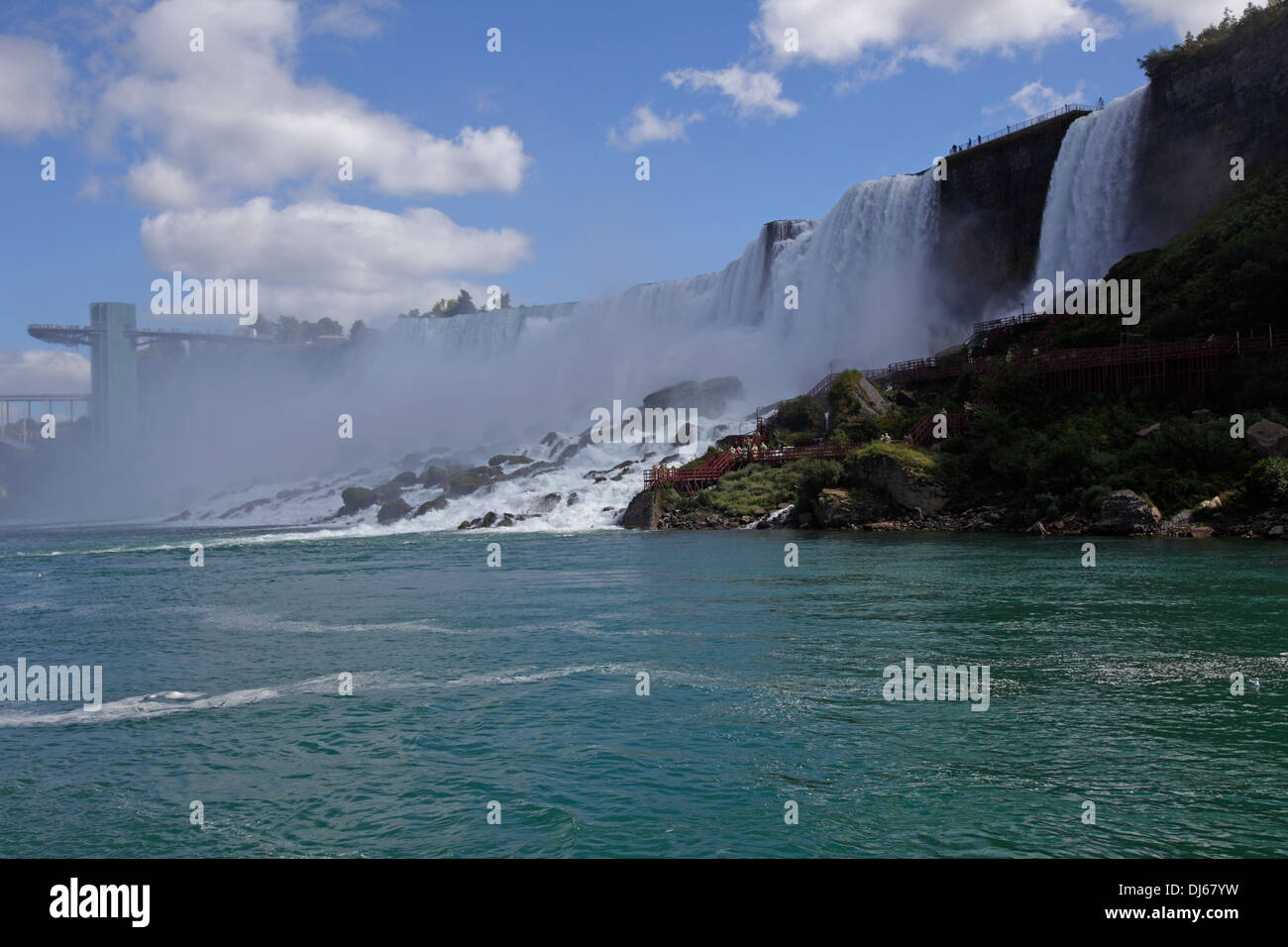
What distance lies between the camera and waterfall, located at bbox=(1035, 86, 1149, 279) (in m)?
43.9

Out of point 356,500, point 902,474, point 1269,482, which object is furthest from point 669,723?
point 356,500

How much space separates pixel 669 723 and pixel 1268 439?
25016 mm

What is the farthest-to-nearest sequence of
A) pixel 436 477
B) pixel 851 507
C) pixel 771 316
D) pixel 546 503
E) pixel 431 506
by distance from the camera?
pixel 771 316 < pixel 436 477 < pixel 431 506 < pixel 546 503 < pixel 851 507

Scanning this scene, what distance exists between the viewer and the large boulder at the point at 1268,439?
26.8 meters

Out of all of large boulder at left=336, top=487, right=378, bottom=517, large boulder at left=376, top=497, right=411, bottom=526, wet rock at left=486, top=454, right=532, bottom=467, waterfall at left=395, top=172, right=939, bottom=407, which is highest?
waterfall at left=395, top=172, right=939, bottom=407

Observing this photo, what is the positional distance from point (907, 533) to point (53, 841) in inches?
1126

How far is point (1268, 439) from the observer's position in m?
27.2

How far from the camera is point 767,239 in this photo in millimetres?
66375

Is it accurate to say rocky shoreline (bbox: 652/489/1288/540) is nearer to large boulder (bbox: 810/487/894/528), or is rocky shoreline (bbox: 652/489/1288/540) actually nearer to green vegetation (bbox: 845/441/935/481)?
large boulder (bbox: 810/487/894/528)

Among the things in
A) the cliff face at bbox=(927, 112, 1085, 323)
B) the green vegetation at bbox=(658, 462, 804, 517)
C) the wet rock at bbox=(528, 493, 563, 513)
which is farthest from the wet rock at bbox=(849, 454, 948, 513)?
the cliff face at bbox=(927, 112, 1085, 323)

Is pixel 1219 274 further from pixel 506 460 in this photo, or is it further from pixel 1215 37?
pixel 506 460

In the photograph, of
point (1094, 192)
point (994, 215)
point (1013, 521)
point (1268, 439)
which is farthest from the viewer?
point (994, 215)

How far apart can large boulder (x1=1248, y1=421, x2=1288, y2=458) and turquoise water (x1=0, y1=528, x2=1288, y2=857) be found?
324 inches
